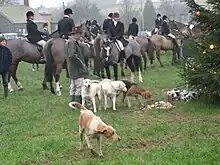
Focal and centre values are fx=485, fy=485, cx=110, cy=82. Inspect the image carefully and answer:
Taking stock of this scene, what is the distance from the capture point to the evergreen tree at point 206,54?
39.5ft

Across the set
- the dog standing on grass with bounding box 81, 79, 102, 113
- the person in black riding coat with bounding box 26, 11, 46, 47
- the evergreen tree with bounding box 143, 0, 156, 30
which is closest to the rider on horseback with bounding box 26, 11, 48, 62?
the person in black riding coat with bounding box 26, 11, 46, 47

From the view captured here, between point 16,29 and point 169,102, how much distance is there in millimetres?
65916

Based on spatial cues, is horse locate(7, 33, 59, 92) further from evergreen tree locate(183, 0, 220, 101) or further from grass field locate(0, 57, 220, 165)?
evergreen tree locate(183, 0, 220, 101)

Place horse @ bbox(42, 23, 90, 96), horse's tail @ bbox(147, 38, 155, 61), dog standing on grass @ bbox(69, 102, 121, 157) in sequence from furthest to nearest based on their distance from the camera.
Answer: horse's tail @ bbox(147, 38, 155, 61)
horse @ bbox(42, 23, 90, 96)
dog standing on grass @ bbox(69, 102, 121, 157)

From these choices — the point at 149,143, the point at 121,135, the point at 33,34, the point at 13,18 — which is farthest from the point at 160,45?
the point at 13,18

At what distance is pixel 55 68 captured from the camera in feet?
53.3

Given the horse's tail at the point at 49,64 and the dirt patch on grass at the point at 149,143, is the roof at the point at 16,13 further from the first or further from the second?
the dirt patch on grass at the point at 149,143

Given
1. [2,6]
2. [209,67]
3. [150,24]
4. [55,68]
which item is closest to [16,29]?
[2,6]

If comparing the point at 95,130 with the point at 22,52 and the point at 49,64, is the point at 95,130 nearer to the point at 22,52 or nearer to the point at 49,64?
the point at 49,64

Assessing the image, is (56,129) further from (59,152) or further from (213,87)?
(213,87)

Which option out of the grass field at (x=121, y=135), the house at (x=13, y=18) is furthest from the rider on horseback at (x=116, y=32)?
the house at (x=13, y=18)

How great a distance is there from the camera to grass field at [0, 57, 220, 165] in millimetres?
7688

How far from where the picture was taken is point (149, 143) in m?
8.81

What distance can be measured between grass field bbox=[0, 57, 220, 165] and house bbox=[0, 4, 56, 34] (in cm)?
6263
